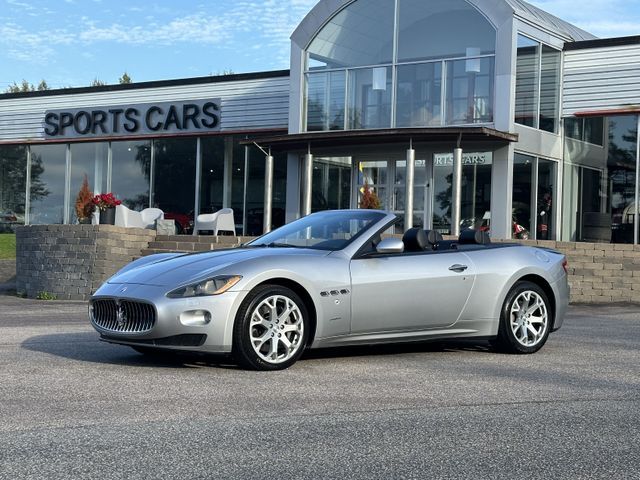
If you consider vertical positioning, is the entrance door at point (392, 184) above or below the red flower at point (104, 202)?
above

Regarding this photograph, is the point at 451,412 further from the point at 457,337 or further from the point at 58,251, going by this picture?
the point at 58,251

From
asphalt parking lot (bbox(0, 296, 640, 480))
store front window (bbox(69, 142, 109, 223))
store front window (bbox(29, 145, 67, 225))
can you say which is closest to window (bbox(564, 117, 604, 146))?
store front window (bbox(69, 142, 109, 223))

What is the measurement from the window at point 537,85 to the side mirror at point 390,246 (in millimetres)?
15545

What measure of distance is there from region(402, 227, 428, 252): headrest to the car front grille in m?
2.48

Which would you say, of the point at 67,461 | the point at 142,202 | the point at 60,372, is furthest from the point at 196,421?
the point at 142,202

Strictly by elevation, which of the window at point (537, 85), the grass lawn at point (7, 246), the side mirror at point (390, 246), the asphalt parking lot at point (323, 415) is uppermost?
the window at point (537, 85)

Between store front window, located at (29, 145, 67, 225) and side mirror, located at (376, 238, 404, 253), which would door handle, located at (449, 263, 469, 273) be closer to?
side mirror, located at (376, 238, 404, 253)

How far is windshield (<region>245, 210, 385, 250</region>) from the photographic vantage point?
8.82m

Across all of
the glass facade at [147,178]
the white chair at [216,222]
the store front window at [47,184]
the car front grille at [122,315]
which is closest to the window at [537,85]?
the glass facade at [147,178]

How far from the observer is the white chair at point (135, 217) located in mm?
22422

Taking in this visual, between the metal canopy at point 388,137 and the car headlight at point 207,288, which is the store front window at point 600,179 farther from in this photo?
the car headlight at point 207,288

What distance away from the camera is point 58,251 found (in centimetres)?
2011

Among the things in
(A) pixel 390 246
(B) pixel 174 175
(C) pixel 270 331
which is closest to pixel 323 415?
(C) pixel 270 331

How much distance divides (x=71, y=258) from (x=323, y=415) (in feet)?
48.3
